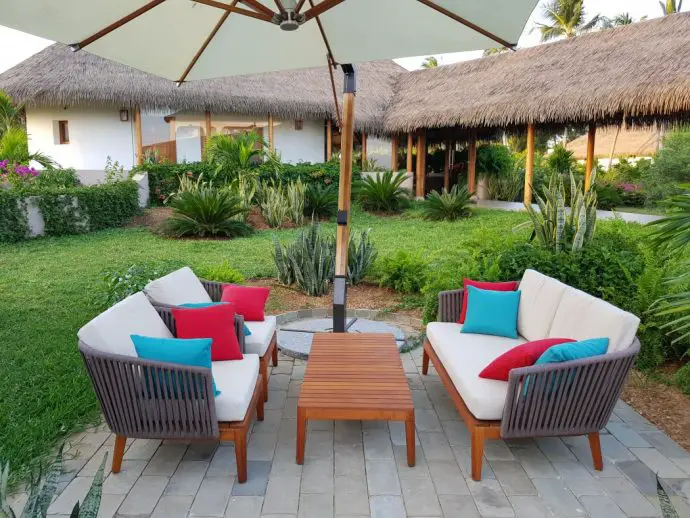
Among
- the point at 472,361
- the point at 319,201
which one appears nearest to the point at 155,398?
the point at 472,361

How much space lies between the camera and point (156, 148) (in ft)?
54.2

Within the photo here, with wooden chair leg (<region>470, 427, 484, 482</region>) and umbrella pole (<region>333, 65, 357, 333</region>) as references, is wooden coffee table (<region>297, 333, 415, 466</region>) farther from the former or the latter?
umbrella pole (<region>333, 65, 357, 333</region>)

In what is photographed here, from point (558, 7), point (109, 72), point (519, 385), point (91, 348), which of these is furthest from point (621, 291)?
point (558, 7)

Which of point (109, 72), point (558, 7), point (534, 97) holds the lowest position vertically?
point (534, 97)

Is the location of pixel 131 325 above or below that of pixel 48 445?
above

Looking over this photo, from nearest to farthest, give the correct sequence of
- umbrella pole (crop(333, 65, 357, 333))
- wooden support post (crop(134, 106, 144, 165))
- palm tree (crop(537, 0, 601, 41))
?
umbrella pole (crop(333, 65, 357, 333)) < wooden support post (crop(134, 106, 144, 165)) < palm tree (crop(537, 0, 601, 41))

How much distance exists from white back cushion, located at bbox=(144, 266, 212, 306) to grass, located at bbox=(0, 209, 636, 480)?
0.80m

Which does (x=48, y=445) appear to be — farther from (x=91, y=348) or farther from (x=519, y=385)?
(x=519, y=385)

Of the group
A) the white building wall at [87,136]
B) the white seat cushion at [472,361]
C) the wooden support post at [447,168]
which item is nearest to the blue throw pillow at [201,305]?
the white seat cushion at [472,361]

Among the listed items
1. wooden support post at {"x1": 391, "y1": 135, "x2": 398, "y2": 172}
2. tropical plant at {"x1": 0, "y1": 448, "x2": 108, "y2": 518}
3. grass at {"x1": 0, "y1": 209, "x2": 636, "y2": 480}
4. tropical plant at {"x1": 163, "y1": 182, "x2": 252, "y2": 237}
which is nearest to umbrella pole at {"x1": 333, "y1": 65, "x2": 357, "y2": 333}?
grass at {"x1": 0, "y1": 209, "x2": 636, "y2": 480}

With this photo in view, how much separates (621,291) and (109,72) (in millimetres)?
14390

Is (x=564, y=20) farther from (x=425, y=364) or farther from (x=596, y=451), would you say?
(x=596, y=451)

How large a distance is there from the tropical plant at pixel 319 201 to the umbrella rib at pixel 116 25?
9120mm

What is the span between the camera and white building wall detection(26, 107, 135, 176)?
1556cm
